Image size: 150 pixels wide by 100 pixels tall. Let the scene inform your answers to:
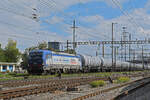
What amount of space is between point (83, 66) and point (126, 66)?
2327cm

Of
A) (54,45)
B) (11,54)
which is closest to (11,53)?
(11,54)

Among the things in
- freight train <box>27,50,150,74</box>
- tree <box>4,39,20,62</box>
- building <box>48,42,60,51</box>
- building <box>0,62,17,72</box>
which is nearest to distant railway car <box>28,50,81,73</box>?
freight train <box>27,50,150,74</box>

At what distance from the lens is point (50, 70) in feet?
106

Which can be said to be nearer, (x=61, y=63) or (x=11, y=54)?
(x=61, y=63)

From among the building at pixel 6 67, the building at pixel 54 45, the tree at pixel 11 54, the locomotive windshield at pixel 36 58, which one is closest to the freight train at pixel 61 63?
the locomotive windshield at pixel 36 58

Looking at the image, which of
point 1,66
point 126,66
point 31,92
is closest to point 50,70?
point 31,92

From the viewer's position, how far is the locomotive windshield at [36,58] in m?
30.9

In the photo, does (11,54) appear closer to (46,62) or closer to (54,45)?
(54,45)

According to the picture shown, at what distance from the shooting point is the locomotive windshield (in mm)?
30862

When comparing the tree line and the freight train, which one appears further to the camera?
the tree line

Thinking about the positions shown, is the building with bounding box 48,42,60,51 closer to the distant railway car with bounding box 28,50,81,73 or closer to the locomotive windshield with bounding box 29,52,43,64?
the distant railway car with bounding box 28,50,81,73

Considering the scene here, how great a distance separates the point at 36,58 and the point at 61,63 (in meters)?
4.85

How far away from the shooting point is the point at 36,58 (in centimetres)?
3125

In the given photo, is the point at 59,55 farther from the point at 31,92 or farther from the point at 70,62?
the point at 31,92
